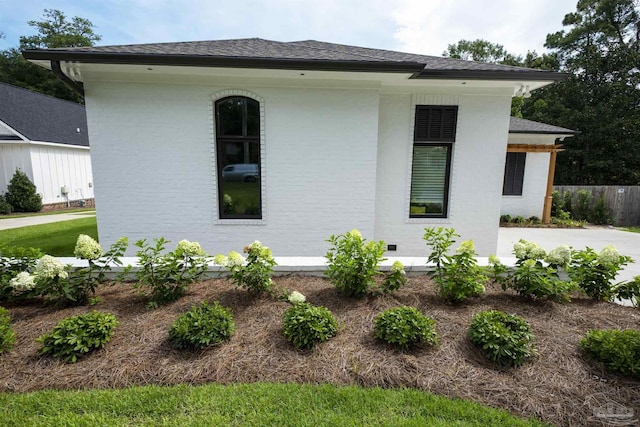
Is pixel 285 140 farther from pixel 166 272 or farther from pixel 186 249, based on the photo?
pixel 166 272

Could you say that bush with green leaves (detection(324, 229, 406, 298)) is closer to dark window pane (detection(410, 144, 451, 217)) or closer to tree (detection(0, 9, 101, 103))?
dark window pane (detection(410, 144, 451, 217))

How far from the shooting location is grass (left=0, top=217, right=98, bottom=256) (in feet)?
21.3

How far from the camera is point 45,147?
1410 centimetres

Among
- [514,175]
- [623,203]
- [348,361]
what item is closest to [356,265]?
[348,361]

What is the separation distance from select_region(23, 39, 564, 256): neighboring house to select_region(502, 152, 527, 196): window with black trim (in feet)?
19.8

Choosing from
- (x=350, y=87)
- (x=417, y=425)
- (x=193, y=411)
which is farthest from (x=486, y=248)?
(x=193, y=411)

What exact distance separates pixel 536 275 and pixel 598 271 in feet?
2.70

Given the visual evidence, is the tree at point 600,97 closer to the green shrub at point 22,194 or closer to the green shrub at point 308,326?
the green shrub at point 308,326

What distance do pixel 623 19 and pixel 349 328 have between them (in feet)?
94.1

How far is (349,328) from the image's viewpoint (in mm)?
2838

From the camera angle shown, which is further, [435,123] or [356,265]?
[435,123]

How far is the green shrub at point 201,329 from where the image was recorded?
2494 millimetres

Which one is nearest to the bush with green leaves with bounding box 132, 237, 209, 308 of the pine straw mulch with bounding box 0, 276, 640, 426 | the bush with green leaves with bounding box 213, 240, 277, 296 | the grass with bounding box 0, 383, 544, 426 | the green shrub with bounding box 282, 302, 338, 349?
the pine straw mulch with bounding box 0, 276, 640, 426

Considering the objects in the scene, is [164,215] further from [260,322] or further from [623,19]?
[623,19]
